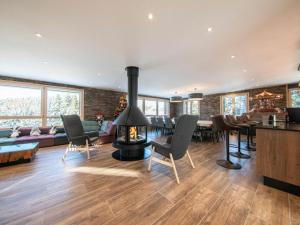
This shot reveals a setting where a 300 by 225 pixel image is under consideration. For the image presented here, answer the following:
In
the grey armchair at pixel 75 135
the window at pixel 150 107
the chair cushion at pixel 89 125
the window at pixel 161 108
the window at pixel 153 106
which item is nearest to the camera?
the grey armchair at pixel 75 135

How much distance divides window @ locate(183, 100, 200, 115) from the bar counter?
7.95 metres

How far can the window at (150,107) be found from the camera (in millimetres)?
9300

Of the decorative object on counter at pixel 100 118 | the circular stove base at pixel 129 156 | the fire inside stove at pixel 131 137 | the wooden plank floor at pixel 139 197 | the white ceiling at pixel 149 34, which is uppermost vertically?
the white ceiling at pixel 149 34

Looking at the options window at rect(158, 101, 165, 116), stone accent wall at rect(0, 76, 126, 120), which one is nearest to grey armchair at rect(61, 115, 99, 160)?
stone accent wall at rect(0, 76, 126, 120)

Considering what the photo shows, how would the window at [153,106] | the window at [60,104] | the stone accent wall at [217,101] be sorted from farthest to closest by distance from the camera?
the window at [153,106] < the stone accent wall at [217,101] < the window at [60,104]

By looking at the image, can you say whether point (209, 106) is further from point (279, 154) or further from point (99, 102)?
point (279, 154)

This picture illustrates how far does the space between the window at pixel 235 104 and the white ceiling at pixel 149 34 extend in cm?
395

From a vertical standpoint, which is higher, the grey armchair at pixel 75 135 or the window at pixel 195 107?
the window at pixel 195 107

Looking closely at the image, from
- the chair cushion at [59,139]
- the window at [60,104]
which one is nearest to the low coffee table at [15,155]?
the chair cushion at [59,139]

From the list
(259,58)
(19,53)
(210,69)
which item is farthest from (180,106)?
(19,53)

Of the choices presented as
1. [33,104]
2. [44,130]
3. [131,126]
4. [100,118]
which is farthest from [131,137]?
[33,104]

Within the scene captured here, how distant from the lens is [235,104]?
783cm

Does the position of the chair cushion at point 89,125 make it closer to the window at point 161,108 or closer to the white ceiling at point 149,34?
the white ceiling at point 149,34

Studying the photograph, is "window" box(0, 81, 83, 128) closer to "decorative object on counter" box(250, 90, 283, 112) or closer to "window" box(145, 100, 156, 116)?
"window" box(145, 100, 156, 116)
